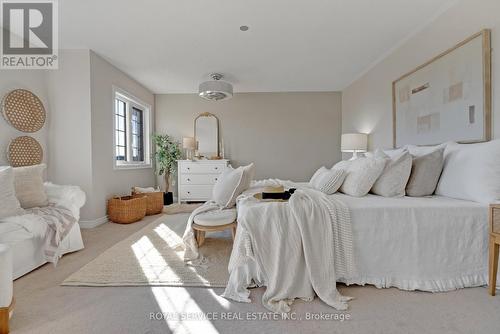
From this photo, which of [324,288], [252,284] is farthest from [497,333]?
[252,284]

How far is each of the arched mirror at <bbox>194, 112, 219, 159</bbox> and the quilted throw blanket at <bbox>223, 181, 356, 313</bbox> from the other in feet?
12.5

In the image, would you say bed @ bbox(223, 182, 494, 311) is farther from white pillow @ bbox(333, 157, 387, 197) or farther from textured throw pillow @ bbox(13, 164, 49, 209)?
textured throw pillow @ bbox(13, 164, 49, 209)

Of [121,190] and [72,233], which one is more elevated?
[121,190]

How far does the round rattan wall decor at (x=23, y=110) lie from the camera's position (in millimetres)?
2645

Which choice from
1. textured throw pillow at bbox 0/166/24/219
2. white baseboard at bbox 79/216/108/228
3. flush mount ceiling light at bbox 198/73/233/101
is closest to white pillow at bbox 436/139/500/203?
flush mount ceiling light at bbox 198/73/233/101

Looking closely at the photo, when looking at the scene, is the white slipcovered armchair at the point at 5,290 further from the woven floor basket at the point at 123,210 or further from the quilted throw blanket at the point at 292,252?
the woven floor basket at the point at 123,210

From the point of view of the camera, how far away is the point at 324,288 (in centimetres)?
153

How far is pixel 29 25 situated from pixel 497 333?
480 cm

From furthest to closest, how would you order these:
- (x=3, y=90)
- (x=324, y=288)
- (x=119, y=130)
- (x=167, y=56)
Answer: (x=119, y=130) < (x=167, y=56) < (x=3, y=90) < (x=324, y=288)

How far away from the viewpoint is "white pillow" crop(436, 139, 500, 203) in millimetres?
1682

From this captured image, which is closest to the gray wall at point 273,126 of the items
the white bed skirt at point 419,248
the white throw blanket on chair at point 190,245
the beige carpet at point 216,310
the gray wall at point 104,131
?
the gray wall at point 104,131

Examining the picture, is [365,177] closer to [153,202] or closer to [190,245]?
[190,245]

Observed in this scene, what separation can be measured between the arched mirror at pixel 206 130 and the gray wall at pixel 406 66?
9.47 ft

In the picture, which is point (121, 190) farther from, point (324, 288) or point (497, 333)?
point (497, 333)
